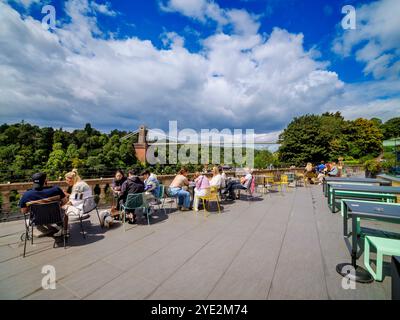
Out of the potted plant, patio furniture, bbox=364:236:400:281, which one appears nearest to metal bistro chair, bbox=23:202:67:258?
patio furniture, bbox=364:236:400:281

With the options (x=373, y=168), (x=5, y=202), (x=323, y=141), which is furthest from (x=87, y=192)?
(x=323, y=141)

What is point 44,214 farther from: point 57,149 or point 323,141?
point 57,149

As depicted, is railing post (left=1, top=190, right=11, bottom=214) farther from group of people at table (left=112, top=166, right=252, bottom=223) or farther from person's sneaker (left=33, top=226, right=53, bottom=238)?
group of people at table (left=112, top=166, right=252, bottom=223)

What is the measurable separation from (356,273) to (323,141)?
2693 cm

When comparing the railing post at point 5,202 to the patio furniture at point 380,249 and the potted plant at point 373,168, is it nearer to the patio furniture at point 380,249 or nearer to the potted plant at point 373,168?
the patio furniture at point 380,249

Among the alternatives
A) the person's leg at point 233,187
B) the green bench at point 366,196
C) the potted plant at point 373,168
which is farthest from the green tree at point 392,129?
the person's leg at point 233,187

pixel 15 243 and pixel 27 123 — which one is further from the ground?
pixel 27 123

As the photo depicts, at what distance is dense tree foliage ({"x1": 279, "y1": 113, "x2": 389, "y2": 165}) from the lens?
2400 centimetres

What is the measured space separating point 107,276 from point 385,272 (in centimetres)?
340

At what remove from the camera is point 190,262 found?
243cm

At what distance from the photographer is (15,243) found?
305cm
